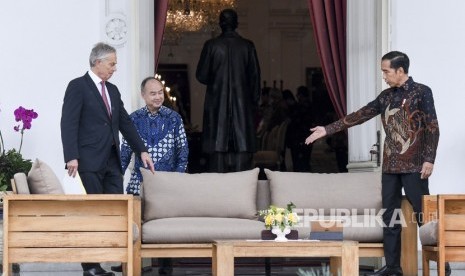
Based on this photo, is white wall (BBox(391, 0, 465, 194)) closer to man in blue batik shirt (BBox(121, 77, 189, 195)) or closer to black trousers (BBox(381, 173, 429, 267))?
black trousers (BBox(381, 173, 429, 267))

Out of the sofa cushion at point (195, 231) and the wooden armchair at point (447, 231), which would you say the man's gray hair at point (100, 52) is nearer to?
the sofa cushion at point (195, 231)

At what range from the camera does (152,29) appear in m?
10.9

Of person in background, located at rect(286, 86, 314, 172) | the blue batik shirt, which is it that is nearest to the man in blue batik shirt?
the blue batik shirt

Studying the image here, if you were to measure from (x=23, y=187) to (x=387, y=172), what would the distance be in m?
2.58

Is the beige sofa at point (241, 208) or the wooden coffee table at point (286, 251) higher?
the beige sofa at point (241, 208)

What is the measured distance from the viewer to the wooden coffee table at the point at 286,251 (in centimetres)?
809

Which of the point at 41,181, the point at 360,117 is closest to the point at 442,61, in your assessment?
the point at 360,117

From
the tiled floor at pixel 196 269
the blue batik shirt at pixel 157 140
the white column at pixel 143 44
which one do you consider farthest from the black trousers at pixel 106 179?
the white column at pixel 143 44

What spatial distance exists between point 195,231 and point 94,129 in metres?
1.04

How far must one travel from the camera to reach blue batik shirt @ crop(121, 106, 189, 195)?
32.4 ft

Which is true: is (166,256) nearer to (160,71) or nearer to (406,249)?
(406,249)

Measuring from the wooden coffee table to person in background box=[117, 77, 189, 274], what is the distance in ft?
6.13

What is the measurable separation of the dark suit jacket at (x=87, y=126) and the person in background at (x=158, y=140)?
0.82m

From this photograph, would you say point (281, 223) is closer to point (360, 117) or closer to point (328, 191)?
point (360, 117)
